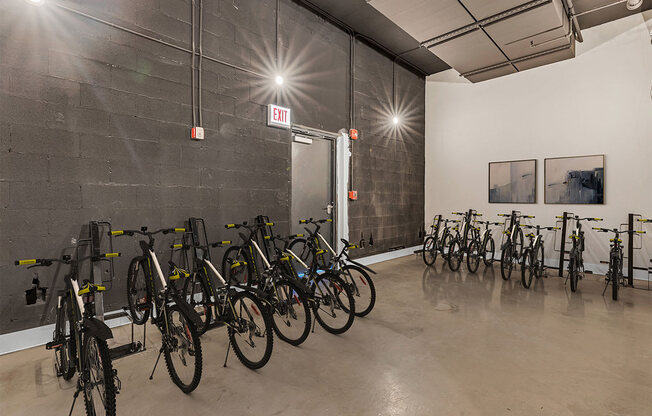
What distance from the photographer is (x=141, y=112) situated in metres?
3.09

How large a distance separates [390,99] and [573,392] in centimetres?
540

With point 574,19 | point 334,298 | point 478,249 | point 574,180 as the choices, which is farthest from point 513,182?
point 334,298

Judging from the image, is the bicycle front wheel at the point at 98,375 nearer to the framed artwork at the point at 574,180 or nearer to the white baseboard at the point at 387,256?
the white baseboard at the point at 387,256

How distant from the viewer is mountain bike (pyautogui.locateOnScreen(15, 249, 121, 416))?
60.0 inches

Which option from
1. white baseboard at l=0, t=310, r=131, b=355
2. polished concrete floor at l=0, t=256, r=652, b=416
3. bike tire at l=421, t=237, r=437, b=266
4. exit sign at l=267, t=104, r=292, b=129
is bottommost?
polished concrete floor at l=0, t=256, r=652, b=416

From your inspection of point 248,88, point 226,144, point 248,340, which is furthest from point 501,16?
point 248,340

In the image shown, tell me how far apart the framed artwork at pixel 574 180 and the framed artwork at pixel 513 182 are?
209mm

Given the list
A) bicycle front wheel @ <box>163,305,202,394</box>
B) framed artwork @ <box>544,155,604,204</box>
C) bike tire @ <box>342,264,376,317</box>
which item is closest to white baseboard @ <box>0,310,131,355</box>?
bicycle front wheel @ <box>163,305,202,394</box>

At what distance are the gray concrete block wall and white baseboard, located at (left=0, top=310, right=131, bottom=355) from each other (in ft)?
0.17

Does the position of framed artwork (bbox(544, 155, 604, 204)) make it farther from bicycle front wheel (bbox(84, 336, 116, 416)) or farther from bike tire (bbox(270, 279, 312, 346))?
bicycle front wheel (bbox(84, 336, 116, 416))

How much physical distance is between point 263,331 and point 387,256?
4258 millimetres

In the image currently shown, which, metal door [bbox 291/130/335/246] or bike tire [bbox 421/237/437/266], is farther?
bike tire [bbox 421/237/437/266]

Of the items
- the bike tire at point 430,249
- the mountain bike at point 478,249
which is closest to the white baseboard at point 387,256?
the bike tire at point 430,249

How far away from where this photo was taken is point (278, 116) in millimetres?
4262
